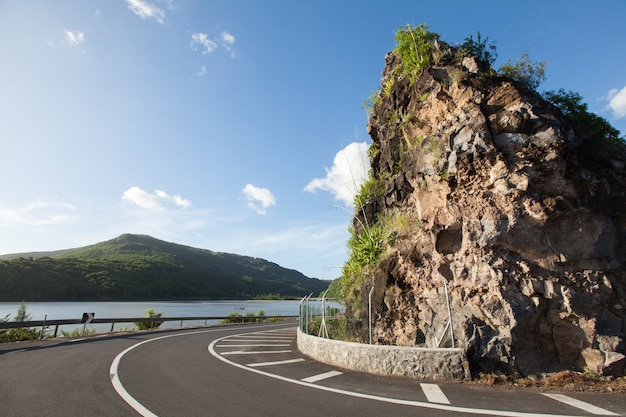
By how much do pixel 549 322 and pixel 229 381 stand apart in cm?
792

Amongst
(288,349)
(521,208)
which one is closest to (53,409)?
(288,349)

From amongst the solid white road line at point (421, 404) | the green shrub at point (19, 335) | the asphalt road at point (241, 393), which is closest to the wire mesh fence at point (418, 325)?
the asphalt road at point (241, 393)

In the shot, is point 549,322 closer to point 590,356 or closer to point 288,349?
point 590,356

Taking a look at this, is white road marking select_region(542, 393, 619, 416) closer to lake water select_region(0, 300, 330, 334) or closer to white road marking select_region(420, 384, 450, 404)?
white road marking select_region(420, 384, 450, 404)

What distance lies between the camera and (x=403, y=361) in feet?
27.1

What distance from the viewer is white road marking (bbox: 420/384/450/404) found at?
613cm

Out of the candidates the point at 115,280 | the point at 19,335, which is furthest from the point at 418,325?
the point at 115,280

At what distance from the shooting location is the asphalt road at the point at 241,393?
5.43 m

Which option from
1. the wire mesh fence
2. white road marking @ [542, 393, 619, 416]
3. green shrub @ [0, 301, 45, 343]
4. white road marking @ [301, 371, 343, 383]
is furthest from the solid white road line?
green shrub @ [0, 301, 45, 343]

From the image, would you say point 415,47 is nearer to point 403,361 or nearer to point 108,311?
point 403,361

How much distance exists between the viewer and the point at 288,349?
1345 cm

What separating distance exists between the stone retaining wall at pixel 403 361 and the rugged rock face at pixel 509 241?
1.70 ft

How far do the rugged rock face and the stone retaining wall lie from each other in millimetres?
519

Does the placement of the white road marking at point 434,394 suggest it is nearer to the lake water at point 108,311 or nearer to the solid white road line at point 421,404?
the solid white road line at point 421,404
